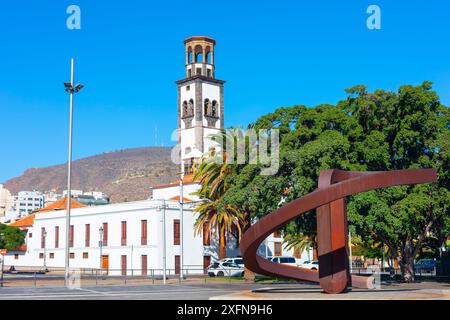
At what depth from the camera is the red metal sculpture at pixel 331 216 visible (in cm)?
2162

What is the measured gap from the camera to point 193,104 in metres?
94.2

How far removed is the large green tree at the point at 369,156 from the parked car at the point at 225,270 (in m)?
13.0

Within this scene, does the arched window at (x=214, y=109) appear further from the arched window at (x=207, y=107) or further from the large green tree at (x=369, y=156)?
the large green tree at (x=369, y=156)

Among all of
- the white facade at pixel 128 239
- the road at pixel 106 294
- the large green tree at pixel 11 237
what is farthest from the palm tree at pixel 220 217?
the large green tree at pixel 11 237

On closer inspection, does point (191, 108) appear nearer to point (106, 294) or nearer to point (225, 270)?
point (225, 270)

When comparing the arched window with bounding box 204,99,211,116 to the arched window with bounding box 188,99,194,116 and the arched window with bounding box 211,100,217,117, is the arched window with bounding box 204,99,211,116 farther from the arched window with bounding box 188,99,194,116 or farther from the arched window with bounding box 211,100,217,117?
the arched window with bounding box 188,99,194,116

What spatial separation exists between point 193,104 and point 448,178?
5813 centimetres

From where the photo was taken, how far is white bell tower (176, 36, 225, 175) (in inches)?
3652

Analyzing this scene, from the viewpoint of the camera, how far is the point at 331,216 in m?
22.7

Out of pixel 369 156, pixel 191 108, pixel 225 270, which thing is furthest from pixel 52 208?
pixel 369 156

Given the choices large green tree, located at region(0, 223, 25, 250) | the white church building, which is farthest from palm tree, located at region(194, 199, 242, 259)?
large green tree, located at region(0, 223, 25, 250)

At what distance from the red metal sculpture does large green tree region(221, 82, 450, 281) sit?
15314mm
